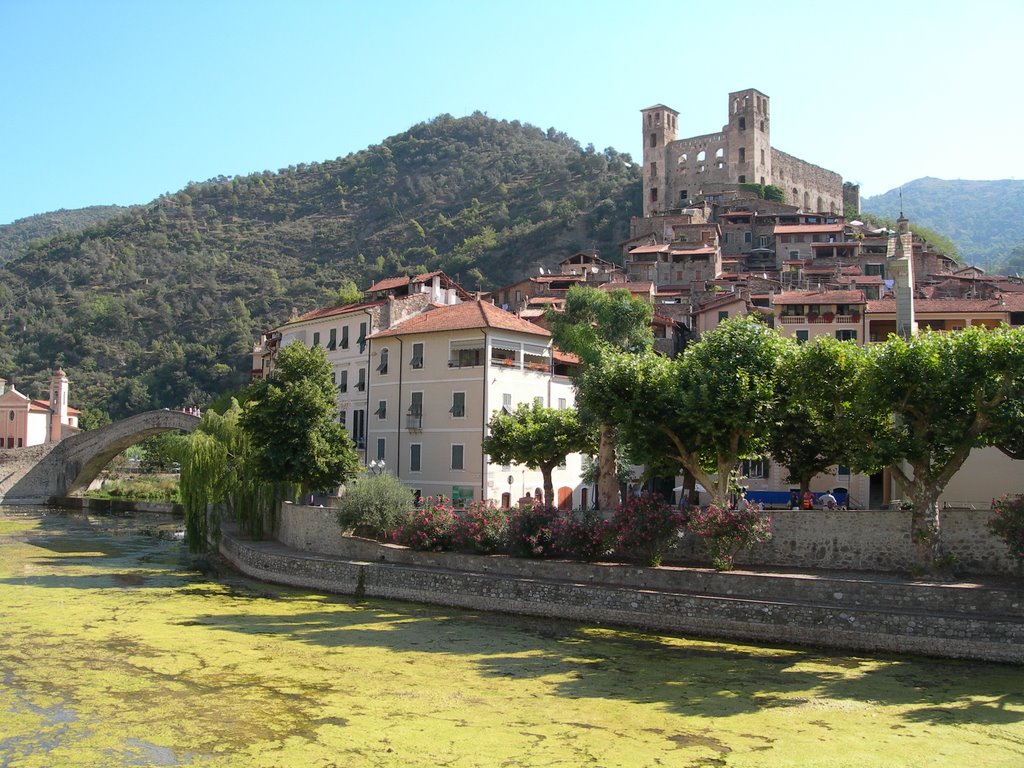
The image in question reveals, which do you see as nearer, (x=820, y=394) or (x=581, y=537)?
(x=820, y=394)

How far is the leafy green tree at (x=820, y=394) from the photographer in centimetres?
2472

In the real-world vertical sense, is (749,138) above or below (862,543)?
above

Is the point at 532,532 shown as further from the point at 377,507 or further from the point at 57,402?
the point at 57,402

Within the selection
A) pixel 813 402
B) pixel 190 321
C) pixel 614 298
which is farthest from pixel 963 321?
pixel 190 321

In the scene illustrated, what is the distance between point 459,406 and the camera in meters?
40.8

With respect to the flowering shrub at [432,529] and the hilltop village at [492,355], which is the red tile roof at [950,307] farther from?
the flowering shrub at [432,529]

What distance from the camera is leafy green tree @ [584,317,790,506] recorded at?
25.6 metres

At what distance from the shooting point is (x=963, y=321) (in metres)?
45.3

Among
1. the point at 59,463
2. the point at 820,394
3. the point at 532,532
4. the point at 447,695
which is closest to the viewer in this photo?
the point at 447,695

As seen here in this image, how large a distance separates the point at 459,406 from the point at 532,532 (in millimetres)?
13970

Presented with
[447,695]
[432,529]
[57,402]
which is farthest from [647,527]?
[57,402]

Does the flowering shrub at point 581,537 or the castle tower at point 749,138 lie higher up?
the castle tower at point 749,138

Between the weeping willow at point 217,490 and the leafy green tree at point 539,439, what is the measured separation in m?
8.83

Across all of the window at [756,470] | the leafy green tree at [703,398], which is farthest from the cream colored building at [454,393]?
the leafy green tree at [703,398]
